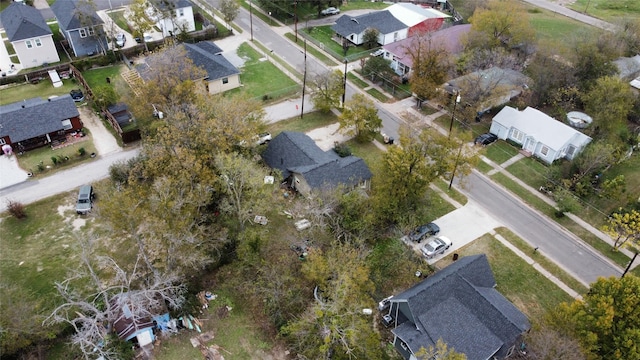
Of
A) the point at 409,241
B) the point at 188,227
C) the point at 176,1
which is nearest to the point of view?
the point at 188,227

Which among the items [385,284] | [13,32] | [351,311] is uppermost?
[13,32]

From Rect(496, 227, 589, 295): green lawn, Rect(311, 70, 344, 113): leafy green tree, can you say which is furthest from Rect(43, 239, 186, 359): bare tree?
Rect(311, 70, 344, 113): leafy green tree

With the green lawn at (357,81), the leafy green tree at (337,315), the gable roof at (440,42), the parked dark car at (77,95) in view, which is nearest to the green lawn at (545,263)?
the leafy green tree at (337,315)

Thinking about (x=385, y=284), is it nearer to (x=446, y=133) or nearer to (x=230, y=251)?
(x=230, y=251)

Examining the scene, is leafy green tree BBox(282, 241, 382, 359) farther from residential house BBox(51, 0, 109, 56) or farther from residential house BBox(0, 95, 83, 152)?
residential house BBox(51, 0, 109, 56)

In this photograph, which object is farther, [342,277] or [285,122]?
[285,122]

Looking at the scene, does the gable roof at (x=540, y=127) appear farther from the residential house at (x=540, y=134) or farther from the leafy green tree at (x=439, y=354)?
the leafy green tree at (x=439, y=354)

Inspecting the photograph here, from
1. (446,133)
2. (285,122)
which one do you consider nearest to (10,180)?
(285,122)
